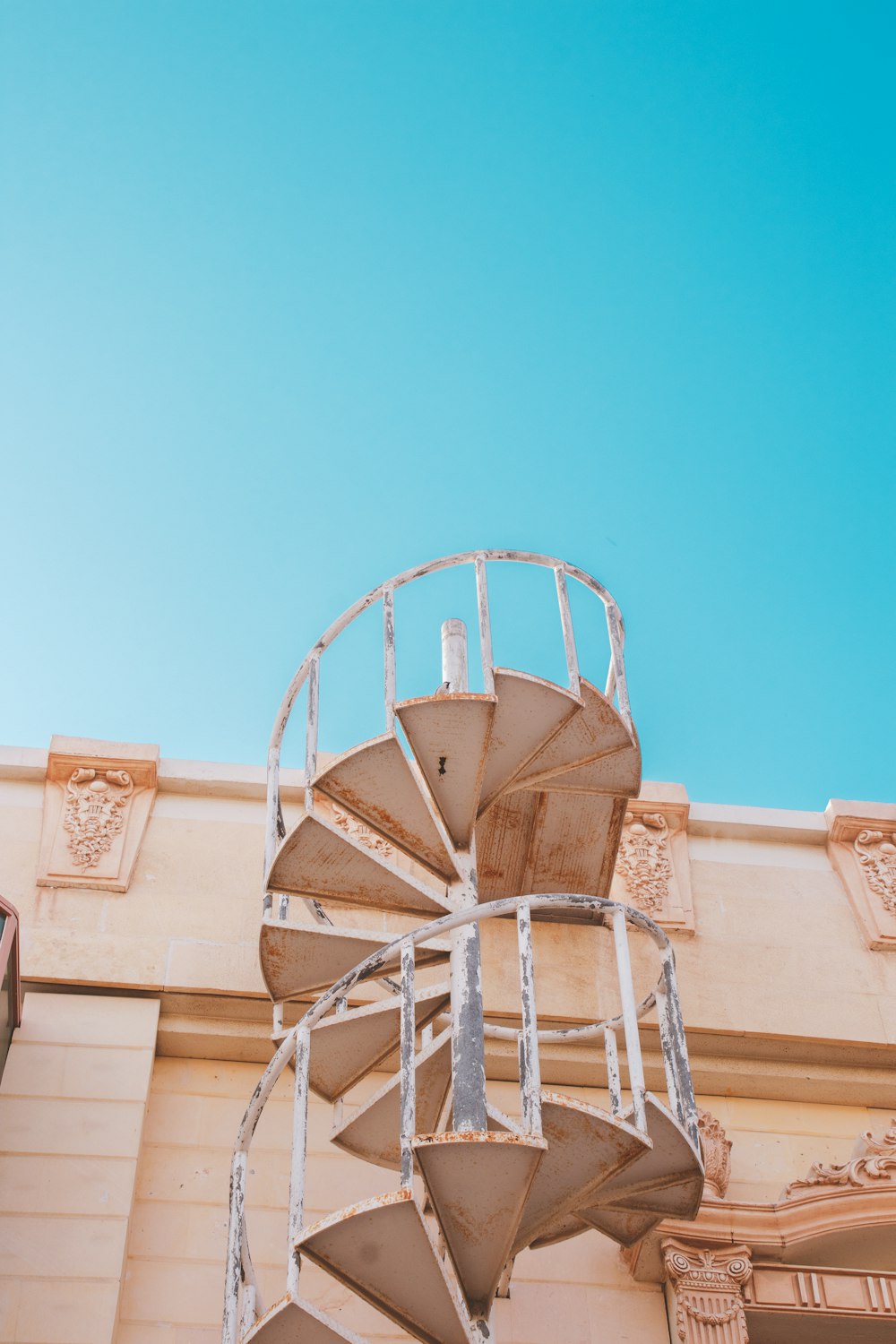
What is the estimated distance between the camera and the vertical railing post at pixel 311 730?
648cm

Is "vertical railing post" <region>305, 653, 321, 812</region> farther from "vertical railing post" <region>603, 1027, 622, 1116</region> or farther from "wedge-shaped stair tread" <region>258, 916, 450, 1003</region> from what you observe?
"vertical railing post" <region>603, 1027, 622, 1116</region>

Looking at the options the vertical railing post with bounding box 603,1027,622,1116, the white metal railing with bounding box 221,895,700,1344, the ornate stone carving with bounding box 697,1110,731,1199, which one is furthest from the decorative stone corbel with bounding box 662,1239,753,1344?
the vertical railing post with bounding box 603,1027,622,1116

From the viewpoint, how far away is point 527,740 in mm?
6285

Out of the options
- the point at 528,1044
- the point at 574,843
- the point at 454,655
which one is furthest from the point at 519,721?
the point at 528,1044

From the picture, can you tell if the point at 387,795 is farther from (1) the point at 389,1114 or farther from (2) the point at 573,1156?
(2) the point at 573,1156

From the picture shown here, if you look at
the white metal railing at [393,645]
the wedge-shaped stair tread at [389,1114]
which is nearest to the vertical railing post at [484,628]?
the white metal railing at [393,645]

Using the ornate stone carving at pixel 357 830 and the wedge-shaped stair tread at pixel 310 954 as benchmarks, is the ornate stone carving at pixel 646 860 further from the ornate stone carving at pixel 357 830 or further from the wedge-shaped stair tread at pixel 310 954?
the wedge-shaped stair tread at pixel 310 954

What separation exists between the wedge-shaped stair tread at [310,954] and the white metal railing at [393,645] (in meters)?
0.23

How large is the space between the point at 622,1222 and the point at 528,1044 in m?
1.31

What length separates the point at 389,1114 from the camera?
18.9 ft

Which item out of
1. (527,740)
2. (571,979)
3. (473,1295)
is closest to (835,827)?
(571,979)

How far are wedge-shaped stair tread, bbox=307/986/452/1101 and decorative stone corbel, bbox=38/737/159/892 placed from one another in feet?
5.19

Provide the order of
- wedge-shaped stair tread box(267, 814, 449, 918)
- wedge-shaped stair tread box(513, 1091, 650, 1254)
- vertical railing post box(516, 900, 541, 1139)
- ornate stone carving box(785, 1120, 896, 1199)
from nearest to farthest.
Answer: vertical railing post box(516, 900, 541, 1139), wedge-shaped stair tread box(513, 1091, 650, 1254), wedge-shaped stair tread box(267, 814, 449, 918), ornate stone carving box(785, 1120, 896, 1199)

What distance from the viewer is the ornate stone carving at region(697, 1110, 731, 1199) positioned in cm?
639
